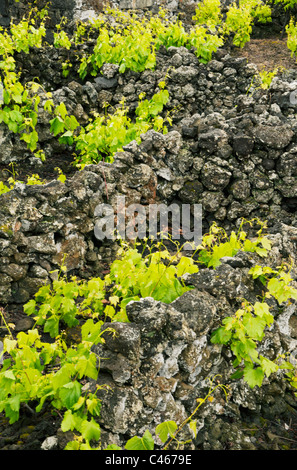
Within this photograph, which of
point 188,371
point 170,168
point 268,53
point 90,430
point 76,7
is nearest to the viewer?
point 90,430

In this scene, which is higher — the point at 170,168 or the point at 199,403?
the point at 170,168

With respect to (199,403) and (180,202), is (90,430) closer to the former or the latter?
(199,403)

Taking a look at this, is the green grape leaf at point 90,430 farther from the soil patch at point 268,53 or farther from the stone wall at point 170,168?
the soil patch at point 268,53

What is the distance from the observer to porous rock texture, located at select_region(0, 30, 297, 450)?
8.95 ft

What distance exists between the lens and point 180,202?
5914mm

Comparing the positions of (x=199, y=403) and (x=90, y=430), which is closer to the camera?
(x=90, y=430)

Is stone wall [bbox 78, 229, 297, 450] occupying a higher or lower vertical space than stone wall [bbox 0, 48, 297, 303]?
lower

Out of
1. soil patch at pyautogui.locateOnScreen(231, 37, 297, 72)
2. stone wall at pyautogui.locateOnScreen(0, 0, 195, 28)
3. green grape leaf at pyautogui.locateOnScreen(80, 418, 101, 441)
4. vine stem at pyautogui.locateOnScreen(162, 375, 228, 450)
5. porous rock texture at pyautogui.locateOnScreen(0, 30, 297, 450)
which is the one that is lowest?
vine stem at pyautogui.locateOnScreen(162, 375, 228, 450)

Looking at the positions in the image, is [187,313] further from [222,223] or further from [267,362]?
[222,223]

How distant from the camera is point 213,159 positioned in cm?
580

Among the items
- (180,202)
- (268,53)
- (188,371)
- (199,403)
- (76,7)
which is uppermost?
(76,7)

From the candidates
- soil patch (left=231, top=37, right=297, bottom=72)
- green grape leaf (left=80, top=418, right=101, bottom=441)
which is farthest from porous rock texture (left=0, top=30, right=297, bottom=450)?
soil patch (left=231, top=37, right=297, bottom=72)

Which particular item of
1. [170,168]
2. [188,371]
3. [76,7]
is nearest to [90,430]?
[188,371]

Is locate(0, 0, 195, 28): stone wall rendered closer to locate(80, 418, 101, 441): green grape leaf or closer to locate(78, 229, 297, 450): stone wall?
locate(78, 229, 297, 450): stone wall
